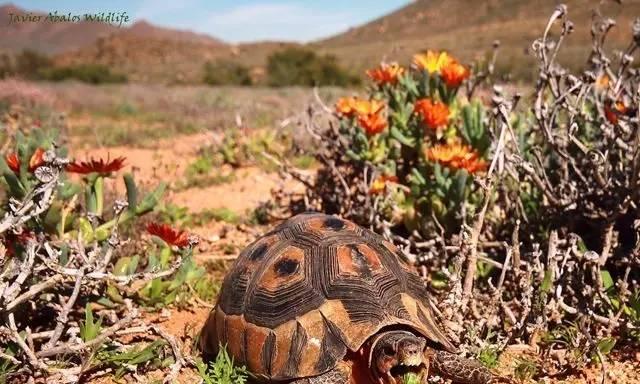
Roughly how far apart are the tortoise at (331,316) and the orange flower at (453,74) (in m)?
1.60

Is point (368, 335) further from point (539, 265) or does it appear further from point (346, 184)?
point (346, 184)

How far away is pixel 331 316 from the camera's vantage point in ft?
8.05

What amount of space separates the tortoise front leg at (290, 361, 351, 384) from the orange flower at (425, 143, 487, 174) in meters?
1.52

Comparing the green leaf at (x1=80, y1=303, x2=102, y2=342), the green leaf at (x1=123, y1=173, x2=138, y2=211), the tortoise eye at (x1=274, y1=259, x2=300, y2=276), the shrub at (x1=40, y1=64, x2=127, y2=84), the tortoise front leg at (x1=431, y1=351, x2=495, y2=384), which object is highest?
the shrub at (x1=40, y1=64, x2=127, y2=84)

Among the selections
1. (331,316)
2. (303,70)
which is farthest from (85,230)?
(303,70)

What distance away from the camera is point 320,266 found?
2617 millimetres

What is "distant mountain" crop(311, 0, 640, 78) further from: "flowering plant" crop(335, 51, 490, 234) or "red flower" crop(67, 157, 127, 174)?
"red flower" crop(67, 157, 127, 174)

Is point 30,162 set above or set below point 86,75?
below

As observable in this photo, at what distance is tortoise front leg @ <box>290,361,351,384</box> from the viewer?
234 centimetres

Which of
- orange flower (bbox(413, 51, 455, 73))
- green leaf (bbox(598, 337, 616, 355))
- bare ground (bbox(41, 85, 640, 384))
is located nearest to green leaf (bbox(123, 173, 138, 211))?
bare ground (bbox(41, 85, 640, 384))

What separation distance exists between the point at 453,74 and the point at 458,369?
6.99 feet

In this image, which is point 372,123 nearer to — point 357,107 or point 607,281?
point 357,107

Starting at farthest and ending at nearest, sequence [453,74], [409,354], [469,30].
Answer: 1. [469,30]
2. [453,74]
3. [409,354]

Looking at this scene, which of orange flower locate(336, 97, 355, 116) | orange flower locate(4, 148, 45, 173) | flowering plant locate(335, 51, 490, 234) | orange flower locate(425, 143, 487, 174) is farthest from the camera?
orange flower locate(336, 97, 355, 116)
